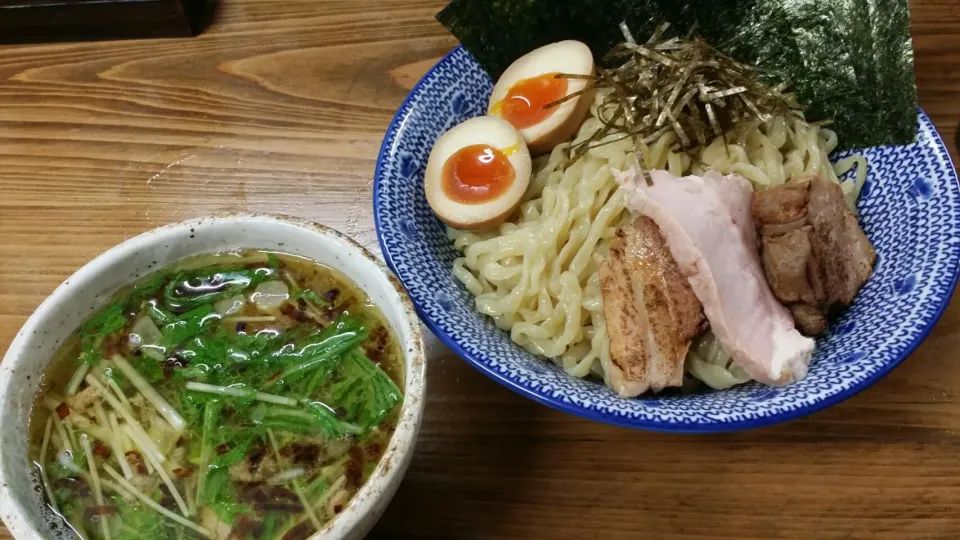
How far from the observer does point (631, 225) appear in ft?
6.01

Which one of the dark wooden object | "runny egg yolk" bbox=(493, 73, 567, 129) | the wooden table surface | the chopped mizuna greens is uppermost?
the dark wooden object

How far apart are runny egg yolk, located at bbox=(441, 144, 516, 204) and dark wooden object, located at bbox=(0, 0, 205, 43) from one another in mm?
1526

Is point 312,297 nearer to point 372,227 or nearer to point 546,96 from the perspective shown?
point 372,227

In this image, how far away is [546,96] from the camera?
2.16 meters

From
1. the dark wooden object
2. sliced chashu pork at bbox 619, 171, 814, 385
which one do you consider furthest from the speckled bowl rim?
the dark wooden object

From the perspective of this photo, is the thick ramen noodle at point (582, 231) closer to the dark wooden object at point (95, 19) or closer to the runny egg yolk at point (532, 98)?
the runny egg yolk at point (532, 98)

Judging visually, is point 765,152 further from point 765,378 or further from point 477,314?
point 477,314

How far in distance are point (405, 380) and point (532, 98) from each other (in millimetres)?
1127

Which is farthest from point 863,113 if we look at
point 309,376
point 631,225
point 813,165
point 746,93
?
point 309,376

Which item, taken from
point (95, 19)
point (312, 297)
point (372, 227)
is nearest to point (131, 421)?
point (312, 297)

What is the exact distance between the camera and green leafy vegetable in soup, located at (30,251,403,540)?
1348 mm

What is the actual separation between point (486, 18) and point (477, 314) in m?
0.97

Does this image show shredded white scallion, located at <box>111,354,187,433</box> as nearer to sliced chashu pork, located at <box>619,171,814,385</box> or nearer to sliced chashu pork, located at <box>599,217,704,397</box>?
sliced chashu pork, located at <box>599,217,704,397</box>

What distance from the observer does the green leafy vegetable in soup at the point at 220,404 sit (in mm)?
1348
